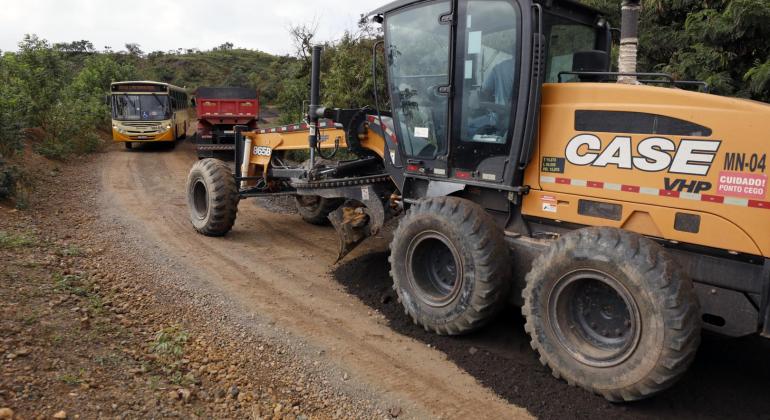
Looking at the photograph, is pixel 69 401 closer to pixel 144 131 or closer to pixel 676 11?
pixel 676 11

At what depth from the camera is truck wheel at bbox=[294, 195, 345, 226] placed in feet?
29.1

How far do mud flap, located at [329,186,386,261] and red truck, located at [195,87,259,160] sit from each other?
11797mm

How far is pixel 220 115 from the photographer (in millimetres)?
18266

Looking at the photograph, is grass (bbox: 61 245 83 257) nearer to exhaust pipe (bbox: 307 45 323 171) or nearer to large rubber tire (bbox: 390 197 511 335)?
exhaust pipe (bbox: 307 45 323 171)

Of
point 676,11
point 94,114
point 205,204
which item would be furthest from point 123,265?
point 94,114

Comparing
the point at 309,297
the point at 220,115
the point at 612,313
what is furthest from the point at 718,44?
the point at 220,115

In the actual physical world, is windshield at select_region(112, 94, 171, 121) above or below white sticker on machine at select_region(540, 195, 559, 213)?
above

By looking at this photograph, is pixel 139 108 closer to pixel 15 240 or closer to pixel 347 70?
pixel 347 70

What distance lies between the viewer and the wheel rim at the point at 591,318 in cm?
377

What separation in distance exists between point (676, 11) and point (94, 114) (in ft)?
63.5

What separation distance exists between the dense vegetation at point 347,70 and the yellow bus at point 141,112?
1033mm

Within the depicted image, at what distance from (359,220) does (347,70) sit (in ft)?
32.4

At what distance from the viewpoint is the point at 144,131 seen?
19.4 metres

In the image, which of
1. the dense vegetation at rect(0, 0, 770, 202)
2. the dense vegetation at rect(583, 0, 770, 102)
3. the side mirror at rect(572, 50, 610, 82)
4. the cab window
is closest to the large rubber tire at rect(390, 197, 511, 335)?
the cab window
